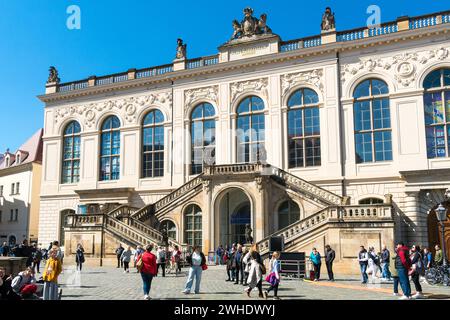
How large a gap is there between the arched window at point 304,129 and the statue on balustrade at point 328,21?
15.6 feet

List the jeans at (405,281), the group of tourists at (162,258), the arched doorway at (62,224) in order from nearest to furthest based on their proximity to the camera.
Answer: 1. the jeans at (405,281)
2. the group of tourists at (162,258)
3. the arched doorway at (62,224)

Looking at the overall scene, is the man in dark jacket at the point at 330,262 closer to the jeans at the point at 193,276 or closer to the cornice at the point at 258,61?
the jeans at the point at 193,276

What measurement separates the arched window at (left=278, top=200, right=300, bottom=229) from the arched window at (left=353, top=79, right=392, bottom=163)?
5598 mm

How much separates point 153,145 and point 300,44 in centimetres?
1467

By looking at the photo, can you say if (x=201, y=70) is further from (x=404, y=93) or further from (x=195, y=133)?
(x=404, y=93)

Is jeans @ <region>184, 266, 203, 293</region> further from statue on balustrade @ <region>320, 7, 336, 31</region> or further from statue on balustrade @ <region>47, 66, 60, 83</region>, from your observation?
statue on balustrade @ <region>47, 66, 60, 83</region>

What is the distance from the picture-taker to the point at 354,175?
101 ft

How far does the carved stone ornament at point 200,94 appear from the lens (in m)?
36.4

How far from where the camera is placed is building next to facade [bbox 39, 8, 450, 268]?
2822 cm

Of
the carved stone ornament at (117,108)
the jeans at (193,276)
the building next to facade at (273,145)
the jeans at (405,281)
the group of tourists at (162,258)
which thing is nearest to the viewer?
the jeans at (405,281)

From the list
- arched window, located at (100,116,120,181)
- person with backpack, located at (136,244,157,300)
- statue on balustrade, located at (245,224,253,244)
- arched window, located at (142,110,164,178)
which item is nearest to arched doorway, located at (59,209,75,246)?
arched window, located at (100,116,120,181)

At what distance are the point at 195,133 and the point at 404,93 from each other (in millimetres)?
16136

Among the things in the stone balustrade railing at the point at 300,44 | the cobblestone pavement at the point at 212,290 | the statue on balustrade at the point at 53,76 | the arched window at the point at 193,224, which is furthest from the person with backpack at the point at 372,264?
the statue on balustrade at the point at 53,76
